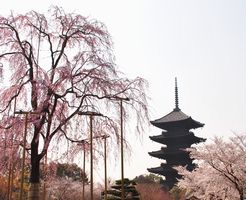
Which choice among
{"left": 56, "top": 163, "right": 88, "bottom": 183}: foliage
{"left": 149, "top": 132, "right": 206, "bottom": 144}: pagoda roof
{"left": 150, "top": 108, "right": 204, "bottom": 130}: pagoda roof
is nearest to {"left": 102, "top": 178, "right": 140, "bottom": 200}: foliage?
{"left": 56, "top": 163, "right": 88, "bottom": 183}: foliage

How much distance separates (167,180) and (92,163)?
125ft

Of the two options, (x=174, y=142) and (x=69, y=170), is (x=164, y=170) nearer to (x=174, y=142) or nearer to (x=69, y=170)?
(x=174, y=142)

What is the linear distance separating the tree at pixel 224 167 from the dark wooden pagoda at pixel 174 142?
2691cm

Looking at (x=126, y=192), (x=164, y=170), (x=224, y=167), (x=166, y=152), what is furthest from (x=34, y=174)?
(x=164, y=170)

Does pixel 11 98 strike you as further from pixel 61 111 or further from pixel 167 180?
pixel 167 180

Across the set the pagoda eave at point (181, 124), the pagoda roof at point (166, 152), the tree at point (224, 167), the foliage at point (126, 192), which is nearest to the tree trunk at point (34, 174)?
the tree at point (224, 167)

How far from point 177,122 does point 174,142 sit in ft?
8.33

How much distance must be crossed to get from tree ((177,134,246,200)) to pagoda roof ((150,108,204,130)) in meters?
27.9

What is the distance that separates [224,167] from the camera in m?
18.8

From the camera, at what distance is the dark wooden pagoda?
4794 centimetres

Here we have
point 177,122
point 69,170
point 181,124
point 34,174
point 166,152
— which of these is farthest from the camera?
point 181,124

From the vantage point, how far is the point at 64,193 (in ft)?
121

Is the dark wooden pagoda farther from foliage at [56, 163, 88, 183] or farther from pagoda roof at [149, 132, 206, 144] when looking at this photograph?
foliage at [56, 163, 88, 183]

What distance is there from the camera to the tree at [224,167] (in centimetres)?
1841
